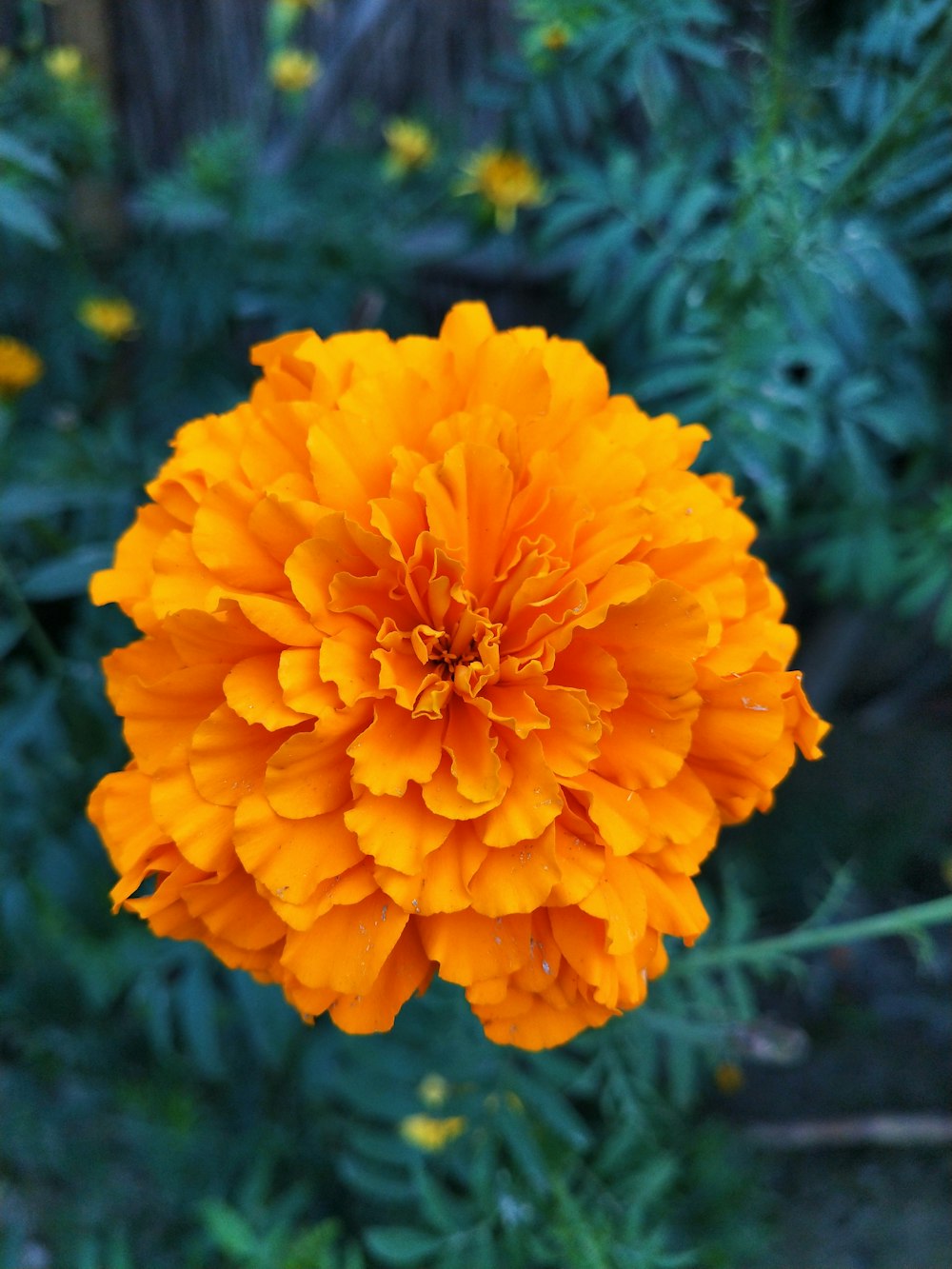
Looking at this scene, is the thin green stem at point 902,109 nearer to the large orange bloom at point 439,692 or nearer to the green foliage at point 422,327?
the green foliage at point 422,327

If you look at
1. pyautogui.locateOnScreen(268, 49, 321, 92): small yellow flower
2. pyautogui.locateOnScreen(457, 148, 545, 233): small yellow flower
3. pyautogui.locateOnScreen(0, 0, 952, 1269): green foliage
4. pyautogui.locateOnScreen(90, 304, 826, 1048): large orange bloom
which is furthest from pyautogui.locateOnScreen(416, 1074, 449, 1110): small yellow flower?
pyautogui.locateOnScreen(268, 49, 321, 92): small yellow flower

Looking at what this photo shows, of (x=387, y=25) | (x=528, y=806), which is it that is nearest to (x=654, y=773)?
(x=528, y=806)

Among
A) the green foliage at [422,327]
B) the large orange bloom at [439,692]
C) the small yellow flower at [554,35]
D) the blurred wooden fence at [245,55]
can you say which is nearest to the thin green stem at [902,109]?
the green foliage at [422,327]

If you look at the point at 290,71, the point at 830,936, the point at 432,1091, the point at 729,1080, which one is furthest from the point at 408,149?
the point at 729,1080

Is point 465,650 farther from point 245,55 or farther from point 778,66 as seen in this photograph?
point 245,55

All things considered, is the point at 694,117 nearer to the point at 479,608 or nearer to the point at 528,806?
the point at 479,608

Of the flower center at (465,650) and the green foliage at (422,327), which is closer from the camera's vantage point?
the flower center at (465,650)
